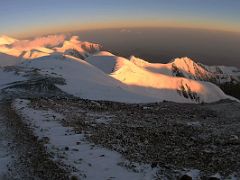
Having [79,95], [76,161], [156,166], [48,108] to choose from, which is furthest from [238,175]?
[79,95]

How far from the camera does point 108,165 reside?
54.4 ft

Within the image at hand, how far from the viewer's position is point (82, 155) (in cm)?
1756

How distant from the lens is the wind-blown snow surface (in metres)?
15.7

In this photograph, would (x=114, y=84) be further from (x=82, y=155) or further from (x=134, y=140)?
(x=82, y=155)

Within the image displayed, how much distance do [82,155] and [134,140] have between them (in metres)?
3.54

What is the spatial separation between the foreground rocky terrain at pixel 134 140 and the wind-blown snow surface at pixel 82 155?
116 millimetres

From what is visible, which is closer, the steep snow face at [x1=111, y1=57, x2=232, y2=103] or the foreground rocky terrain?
the foreground rocky terrain

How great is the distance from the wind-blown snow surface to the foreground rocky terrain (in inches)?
4.6

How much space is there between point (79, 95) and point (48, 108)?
14.4 meters

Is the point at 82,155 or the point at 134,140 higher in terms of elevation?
the point at 134,140

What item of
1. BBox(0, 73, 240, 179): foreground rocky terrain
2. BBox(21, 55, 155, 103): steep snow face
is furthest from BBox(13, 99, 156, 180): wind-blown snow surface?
BBox(21, 55, 155, 103): steep snow face

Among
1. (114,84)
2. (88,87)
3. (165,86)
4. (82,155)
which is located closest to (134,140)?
(82,155)

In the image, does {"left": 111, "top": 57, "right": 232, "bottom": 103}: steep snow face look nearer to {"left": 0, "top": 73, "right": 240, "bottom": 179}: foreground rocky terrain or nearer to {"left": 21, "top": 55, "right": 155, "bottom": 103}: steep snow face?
{"left": 21, "top": 55, "right": 155, "bottom": 103}: steep snow face

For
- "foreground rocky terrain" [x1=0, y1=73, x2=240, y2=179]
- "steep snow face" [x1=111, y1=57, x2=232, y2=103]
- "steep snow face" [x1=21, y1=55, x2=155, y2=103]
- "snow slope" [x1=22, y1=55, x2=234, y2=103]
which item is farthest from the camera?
"steep snow face" [x1=111, y1=57, x2=232, y2=103]
